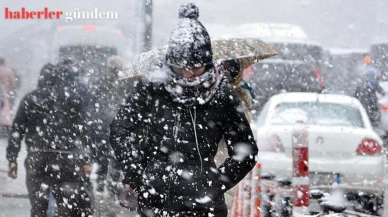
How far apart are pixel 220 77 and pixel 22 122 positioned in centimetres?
265

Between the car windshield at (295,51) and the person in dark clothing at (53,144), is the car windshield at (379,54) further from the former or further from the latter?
the person in dark clothing at (53,144)

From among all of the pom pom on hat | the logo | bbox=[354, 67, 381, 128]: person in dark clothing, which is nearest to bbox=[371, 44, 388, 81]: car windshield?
the logo

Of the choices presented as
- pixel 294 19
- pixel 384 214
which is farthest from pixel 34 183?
pixel 294 19

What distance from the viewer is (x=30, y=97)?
6.27 meters

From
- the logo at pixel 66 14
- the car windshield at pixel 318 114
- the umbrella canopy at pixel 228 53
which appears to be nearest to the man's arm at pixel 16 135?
the umbrella canopy at pixel 228 53

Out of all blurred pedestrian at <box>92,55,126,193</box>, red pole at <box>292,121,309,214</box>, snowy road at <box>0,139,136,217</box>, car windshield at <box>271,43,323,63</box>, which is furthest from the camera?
car windshield at <box>271,43,323,63</box>

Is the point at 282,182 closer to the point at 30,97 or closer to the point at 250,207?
the point at 250,207

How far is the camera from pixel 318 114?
9.67 metres

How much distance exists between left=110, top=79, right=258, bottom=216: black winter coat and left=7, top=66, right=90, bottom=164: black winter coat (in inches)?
85.8

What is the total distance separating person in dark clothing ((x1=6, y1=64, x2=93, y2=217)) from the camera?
6.12m

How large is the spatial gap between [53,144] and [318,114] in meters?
4.45

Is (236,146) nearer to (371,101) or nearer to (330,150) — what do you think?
(330,150)

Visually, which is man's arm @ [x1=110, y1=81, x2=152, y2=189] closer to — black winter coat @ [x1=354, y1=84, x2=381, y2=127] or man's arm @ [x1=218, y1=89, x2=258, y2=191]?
man's arm @ [x1=218, y1=89, x2=258, y2=191]

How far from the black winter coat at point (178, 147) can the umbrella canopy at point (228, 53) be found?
192 centimetres
